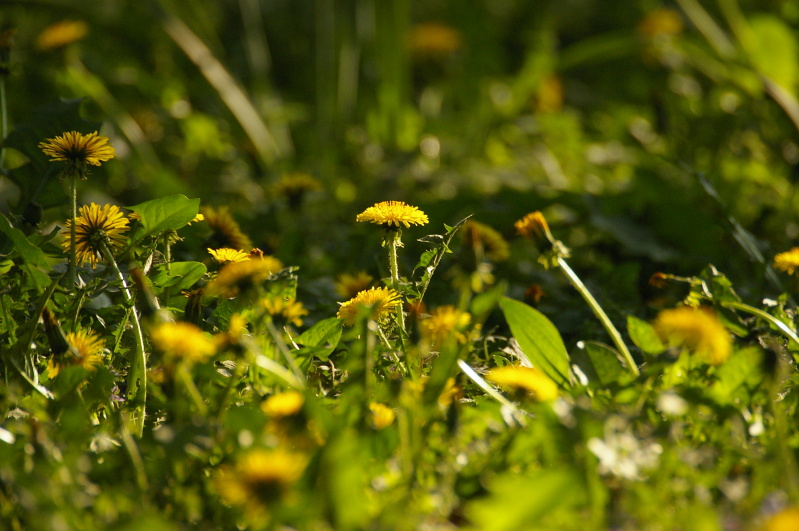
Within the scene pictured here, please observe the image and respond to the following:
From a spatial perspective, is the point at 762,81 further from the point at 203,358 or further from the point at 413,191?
the point at 203,358

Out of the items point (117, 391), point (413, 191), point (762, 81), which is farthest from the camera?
point (413, 191)

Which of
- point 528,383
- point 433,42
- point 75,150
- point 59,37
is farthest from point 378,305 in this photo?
point 433,42

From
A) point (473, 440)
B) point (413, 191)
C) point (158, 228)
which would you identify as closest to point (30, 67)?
point (413, 191)

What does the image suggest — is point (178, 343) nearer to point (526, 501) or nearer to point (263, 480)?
point (263, 480)

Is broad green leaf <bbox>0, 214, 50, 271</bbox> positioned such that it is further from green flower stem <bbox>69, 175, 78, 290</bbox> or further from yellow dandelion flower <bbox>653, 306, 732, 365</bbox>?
yellow dandelion flower <bbox>653, 306, 732, 365</bbox>

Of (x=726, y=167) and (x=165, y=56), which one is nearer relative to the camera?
(x=726, y=167)

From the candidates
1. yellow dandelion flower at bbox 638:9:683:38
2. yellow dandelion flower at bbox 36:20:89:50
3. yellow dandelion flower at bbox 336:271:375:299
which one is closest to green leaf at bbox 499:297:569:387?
yellow dandelion flower at bbox 336:271:375:299
